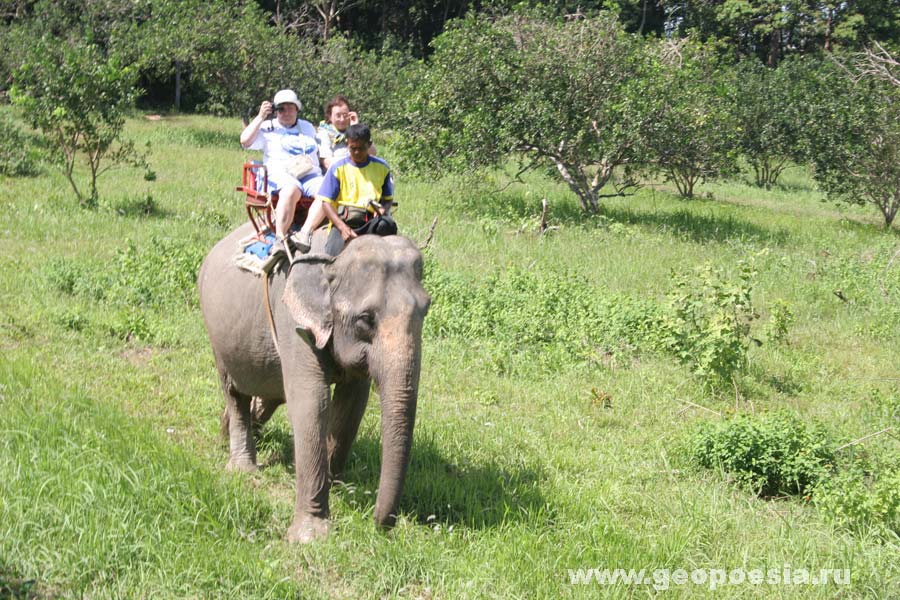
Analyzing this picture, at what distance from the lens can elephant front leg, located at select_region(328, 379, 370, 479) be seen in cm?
534

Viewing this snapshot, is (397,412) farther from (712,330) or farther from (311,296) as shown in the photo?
(712,330)

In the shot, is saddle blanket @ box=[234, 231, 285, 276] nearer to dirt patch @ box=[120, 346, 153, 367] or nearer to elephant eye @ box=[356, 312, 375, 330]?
elephant eye @ box=[356, 312, 375, 330]

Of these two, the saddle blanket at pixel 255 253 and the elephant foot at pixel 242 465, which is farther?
the elephant foot at pixel 242 465

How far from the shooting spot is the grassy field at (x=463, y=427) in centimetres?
457

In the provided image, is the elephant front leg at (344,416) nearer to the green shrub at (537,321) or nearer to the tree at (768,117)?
the green shrub at (537,321)

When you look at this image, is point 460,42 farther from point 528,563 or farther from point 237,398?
point 528,563

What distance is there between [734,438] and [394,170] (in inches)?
560

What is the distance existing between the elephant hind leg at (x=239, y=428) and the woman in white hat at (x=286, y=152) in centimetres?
122

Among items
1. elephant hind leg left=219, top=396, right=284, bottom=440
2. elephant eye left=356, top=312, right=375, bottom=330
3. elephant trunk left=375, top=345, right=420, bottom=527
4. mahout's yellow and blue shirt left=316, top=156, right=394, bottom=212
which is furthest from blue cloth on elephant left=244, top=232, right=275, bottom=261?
elephant trunk left=375, top=345, right=420, bottom=527

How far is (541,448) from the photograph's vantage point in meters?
6.53

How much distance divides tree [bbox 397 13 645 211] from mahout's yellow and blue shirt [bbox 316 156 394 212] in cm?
1073

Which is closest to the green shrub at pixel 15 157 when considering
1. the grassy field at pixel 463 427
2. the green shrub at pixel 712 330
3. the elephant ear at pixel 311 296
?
the grassy field at pixel 463 427

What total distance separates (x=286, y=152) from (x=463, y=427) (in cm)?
234

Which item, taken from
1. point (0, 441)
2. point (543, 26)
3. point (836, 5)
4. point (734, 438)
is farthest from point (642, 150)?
point (836, 5)
